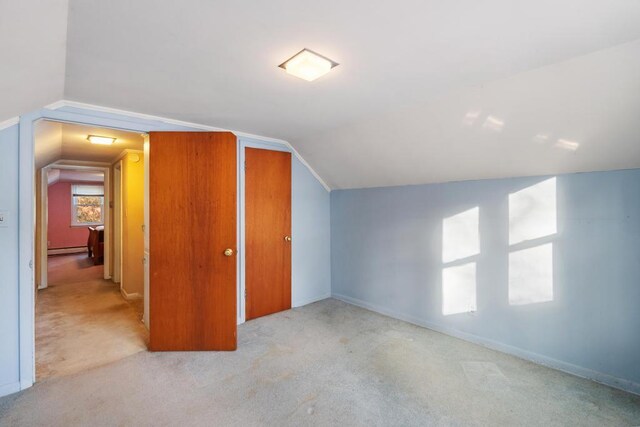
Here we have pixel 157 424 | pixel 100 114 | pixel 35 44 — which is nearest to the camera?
pixel 35 44

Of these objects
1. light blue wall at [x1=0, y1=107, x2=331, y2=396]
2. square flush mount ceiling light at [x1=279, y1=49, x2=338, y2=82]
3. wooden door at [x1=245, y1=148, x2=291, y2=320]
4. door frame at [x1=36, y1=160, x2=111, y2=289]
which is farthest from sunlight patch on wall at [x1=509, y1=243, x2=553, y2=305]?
door frame at [x1=36, y1=160, x2=111, y2=289]

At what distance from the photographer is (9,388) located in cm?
210

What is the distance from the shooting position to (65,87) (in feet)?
6.84

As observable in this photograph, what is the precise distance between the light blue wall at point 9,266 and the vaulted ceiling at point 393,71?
1.00 feet

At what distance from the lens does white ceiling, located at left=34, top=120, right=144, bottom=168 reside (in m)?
2.95

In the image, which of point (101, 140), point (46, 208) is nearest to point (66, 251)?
point (46, 208)

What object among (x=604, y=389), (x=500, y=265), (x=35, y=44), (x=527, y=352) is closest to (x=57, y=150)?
(x=35, y=44)

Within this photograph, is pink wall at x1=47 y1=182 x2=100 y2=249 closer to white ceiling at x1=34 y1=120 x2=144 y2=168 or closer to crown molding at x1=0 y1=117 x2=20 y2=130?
white ceiling at x1=34 y1=120 x2=144 y2=168

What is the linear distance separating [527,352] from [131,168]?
16.6ft

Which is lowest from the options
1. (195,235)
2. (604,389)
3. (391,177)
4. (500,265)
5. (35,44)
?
(604,389)

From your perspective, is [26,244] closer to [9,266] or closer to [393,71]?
[9,266]

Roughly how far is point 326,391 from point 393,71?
2210mm

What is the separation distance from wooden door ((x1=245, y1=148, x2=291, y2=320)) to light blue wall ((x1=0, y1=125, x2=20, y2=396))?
187 centimetres

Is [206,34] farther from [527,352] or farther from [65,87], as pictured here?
[527,352]
